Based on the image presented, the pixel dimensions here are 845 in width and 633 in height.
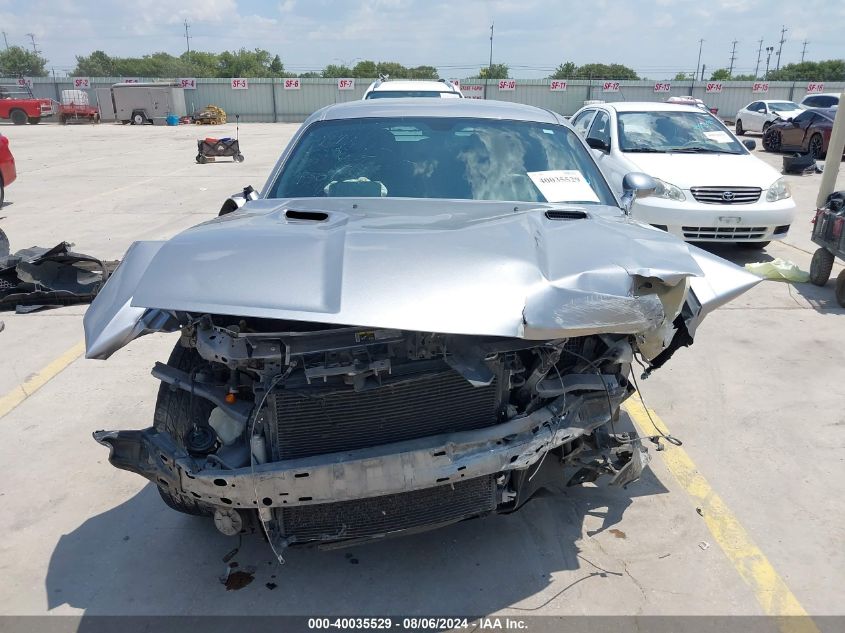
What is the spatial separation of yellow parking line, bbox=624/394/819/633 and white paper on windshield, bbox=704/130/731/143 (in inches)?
247

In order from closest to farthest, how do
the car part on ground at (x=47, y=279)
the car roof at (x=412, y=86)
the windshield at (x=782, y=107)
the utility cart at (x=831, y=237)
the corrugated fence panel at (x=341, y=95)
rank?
the utility cart at (x=831, y=237), the car part on ground at (x=47, y=279), the car roof at (x=412, y=86), the windshield at (x=782, y=107), the corrugated fence panel at (x=341, y=95)

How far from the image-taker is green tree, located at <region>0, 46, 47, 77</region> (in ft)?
281

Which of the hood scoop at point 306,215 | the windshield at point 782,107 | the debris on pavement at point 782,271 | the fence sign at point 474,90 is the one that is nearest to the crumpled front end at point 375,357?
the hood scoop at point 306,215

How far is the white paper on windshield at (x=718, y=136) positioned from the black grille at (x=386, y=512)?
7731 mm

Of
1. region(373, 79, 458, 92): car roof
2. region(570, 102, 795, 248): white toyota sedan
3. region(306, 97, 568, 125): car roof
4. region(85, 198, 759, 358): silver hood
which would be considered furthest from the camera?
region(373, 79, 458, 92): car roof

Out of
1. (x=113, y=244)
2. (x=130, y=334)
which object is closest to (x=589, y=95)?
(x=113, y=244)

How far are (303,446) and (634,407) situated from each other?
2751 millimetres

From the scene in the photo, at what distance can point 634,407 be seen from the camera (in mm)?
4559

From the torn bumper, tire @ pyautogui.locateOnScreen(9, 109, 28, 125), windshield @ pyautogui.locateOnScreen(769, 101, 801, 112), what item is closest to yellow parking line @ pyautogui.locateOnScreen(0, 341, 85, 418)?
the torn bumper

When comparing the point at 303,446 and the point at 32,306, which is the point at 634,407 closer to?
the point at 303,446

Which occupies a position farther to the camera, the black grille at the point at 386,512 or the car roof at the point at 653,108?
the car roof at the point at 653,108

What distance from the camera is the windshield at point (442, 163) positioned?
3.70 metres

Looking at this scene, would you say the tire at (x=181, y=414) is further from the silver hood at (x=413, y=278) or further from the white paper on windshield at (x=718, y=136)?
the white paper on windshield at (x=718, y=136)

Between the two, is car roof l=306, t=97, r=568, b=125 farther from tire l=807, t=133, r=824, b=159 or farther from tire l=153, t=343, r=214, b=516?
tire l=807, t=133, r=824, b=159
